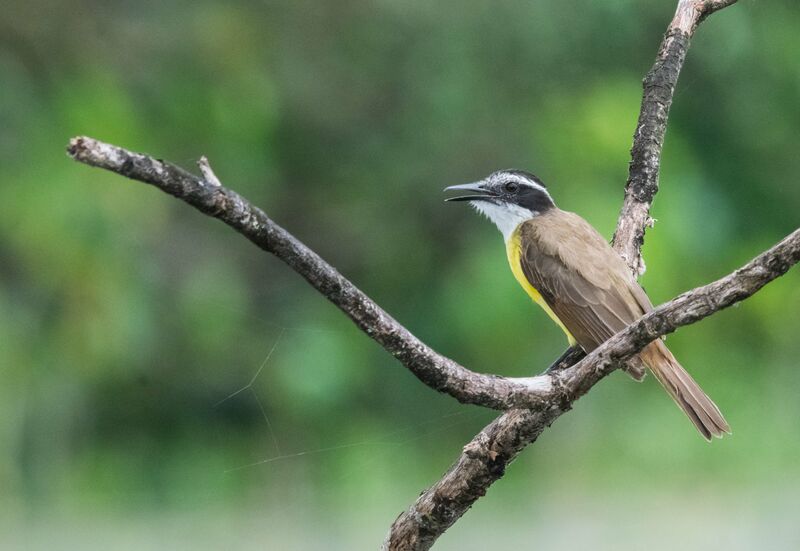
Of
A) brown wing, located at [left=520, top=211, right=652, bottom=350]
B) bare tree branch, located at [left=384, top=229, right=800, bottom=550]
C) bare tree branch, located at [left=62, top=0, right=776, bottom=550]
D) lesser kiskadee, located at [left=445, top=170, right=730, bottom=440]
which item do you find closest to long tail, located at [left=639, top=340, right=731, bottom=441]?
lesser kiskadee, located at [left=445, top=170, right=730, bottom=440]

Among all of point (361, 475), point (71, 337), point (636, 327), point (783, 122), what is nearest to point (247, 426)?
point (361, 475)

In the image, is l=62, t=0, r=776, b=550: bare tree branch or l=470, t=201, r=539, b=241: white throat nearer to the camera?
l=62, t=0, r=776, b=550: bare tree branch

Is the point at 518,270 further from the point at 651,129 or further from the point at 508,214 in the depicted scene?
the point at 651,129

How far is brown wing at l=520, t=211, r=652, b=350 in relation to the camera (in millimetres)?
2562

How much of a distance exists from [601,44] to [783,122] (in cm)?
100

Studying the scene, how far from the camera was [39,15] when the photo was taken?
686cm

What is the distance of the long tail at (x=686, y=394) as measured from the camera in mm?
2395

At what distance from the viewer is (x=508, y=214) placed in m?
2.94

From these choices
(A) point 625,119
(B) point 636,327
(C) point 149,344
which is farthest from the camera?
(C) point 149,344

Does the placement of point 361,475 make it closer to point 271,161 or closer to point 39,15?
point 271,161

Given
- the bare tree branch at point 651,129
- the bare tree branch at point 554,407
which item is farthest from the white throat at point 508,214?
the bare tree branch at point 554,407

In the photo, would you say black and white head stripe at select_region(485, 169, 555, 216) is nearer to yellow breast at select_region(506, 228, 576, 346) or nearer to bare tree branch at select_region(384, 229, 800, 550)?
yellow breast at select_region(506, 228, 576, 346)

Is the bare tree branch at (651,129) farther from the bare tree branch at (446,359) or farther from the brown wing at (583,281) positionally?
the bare tree branch at (446,359)

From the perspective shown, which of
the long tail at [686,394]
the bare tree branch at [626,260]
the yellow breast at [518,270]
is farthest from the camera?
the yellow breast at [518,270]
